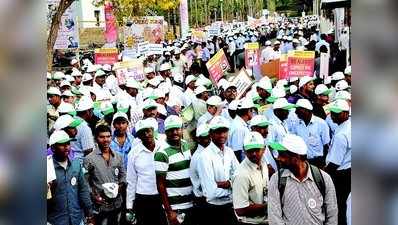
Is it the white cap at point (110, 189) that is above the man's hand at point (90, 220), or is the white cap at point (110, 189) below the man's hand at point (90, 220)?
above

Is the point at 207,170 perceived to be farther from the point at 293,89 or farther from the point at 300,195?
the point at 293,89

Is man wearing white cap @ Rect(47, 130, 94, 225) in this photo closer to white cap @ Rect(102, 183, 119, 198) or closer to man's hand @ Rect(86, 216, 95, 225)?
man's hand @ Rect(86, 216, 95, 225)

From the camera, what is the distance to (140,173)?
4.82 meters

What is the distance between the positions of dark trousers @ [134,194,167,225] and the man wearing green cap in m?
0.89

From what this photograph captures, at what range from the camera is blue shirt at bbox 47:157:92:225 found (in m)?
4.06

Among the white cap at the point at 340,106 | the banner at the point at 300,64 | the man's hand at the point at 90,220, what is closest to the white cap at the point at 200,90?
the banner at the point at 300,64

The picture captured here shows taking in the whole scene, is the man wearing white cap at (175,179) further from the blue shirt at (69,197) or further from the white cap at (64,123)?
the white cap at (64,123)

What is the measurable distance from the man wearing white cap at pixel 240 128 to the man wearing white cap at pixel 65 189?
5.97ft

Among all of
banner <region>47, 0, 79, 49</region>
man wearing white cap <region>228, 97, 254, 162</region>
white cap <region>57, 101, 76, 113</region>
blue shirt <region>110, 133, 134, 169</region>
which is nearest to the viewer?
blue shirt <region>110, 133, 134, 169</region>

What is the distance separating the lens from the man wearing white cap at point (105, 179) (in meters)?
4.78

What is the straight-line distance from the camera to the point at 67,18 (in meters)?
14.1

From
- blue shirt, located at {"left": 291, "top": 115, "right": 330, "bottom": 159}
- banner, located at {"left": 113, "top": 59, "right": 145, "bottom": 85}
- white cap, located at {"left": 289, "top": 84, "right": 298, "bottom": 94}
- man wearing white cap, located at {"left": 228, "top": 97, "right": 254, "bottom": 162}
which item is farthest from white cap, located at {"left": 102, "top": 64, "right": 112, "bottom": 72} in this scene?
blue shirt, located at {"left": 291, "top": 115, "right": 330, "bottom": 159}
